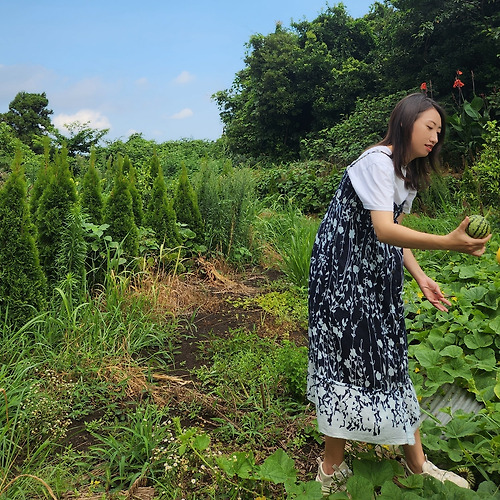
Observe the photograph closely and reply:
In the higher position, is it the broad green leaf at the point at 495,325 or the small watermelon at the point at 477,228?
the small watermelon at the point at 477,228

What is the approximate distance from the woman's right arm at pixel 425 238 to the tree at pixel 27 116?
25.9m

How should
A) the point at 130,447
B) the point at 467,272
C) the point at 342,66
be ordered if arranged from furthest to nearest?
1. the point at 342,66
2. the point at 467,272
3. the point at 130,447

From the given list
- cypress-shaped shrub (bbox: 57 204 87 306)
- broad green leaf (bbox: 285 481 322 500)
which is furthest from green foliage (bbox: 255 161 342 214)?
broad green leaf (bbox: 285 481 322 500)

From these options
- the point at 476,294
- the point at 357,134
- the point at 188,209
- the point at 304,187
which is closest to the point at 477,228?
the point at 476,294

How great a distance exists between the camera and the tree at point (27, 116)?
2464 cm

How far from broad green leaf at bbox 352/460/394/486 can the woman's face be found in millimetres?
1224

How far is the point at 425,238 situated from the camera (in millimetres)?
1520

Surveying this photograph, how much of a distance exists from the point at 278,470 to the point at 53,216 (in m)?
2.89

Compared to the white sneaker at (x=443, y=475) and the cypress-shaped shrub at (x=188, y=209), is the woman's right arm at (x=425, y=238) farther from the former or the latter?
the cypress-shaped shrub at (x=188, y=209)

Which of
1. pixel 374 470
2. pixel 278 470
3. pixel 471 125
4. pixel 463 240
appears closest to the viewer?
pixel 463 240

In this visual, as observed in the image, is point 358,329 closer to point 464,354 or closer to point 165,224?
point 464,354

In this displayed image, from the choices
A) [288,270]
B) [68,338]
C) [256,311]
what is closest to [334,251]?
[68,338]

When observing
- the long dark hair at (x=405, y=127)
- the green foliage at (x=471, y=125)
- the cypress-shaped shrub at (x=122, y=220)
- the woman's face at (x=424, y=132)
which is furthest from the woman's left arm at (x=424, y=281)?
the green foliage at (x=471, y=125)

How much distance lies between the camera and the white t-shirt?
164 cm
